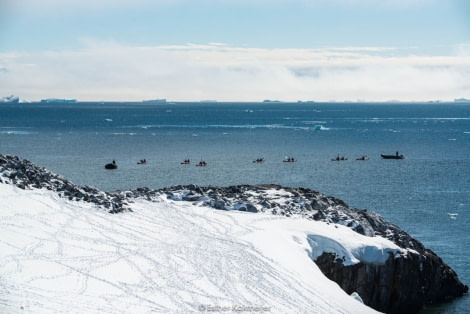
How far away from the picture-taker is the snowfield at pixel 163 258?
24.2 metres

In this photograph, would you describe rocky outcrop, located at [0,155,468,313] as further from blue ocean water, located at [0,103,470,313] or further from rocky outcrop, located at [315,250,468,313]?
blue ocean water, located at [0,103,470,313]

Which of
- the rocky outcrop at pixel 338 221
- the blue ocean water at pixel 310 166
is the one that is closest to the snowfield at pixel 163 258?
the rocky outcrop at pixel 338 221

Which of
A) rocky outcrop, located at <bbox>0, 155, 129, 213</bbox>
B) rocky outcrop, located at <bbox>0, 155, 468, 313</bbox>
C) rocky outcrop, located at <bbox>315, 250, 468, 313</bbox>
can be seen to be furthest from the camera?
rocky outcrop, located at <bbox>0, 155, 129, 213</bbox>

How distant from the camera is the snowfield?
24188 mm

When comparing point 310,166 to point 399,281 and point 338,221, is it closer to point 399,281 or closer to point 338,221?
point 338,221

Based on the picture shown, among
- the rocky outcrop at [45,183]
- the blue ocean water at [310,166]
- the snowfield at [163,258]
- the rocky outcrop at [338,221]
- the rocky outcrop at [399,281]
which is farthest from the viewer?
the blue ocean water at [310,166]

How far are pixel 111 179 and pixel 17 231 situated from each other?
42.0 metres

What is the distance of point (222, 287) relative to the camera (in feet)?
86.4

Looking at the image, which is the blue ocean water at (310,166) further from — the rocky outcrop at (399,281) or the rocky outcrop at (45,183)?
the rocky outcrop at (45,183)

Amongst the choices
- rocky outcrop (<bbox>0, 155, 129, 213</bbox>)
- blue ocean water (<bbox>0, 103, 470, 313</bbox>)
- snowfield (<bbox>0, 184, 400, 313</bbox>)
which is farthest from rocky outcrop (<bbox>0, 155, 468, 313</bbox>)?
blue ocean water (<bbox>0, 103, 470, 313</bbox>)

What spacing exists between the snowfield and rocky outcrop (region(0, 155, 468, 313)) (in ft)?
2.22

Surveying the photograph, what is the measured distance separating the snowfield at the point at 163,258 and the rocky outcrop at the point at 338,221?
678mm

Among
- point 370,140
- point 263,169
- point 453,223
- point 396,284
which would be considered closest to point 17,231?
point 396,284

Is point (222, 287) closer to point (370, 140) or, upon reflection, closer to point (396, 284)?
point (396, 284)
